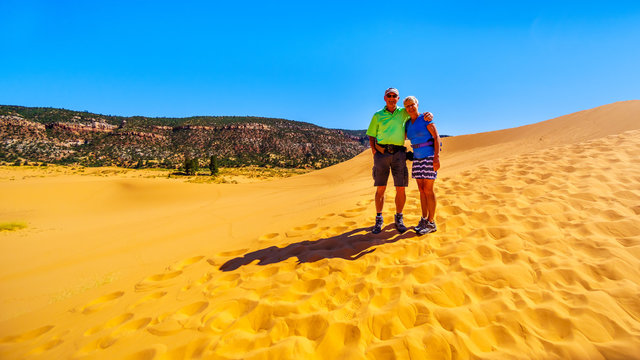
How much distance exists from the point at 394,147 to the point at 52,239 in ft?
21.3

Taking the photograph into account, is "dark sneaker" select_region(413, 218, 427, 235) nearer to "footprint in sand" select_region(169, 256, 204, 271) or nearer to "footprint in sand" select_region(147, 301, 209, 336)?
"footprint in sand" select_region(147, 301, 209, 336)

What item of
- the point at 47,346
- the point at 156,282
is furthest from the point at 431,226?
the point at 47,346

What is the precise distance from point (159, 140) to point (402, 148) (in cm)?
6587

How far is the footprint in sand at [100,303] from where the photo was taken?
2.71 meters

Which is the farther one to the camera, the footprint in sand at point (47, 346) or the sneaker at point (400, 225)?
the sneaker at point (400, 225)

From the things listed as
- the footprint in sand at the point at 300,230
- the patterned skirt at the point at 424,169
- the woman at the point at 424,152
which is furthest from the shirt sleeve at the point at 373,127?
the footprint in sand at the point at 300,230

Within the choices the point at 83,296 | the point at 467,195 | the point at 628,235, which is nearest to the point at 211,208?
the point at 83,296

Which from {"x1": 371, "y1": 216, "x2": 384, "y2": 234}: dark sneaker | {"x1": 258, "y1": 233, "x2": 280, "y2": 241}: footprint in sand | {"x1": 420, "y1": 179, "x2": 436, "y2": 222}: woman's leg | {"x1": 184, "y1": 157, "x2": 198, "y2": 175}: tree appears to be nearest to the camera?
{"x1": 420, "y1": 179, "x2": 436, "y2": 222}: woman's leg

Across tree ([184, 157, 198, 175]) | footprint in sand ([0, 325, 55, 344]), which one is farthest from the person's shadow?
tree ([184, 157, 198, 175])

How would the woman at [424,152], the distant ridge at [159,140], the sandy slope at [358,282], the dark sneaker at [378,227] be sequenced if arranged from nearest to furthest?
the sandy slope at [358,282] < the woman at [424,152] < the dark sneaker at [378,227] < the distant ridge at [159,140]

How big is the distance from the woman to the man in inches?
4.5

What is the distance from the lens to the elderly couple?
11.9 ft

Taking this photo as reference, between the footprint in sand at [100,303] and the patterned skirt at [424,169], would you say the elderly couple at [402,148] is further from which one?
the footprint in sand at [100,303]

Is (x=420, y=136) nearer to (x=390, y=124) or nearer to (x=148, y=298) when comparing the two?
(x=390, y=124)
